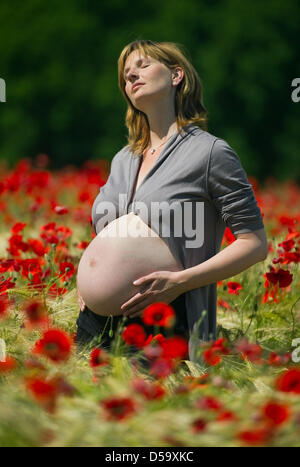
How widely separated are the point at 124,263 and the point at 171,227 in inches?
7.4

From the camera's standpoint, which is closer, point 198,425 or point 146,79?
point 198,425

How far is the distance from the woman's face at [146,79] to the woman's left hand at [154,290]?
597 mm

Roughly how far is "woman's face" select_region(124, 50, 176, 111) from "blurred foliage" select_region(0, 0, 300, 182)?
26.1 ft

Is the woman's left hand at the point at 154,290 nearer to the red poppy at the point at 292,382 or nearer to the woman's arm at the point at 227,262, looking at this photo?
the woman's arm at the point at 227,262

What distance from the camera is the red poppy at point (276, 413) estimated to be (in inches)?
46.3

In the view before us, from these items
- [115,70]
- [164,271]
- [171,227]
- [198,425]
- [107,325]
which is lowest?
[198,425]

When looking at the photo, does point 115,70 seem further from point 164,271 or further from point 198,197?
point 164,271

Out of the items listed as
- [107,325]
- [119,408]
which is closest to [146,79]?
[107,325]

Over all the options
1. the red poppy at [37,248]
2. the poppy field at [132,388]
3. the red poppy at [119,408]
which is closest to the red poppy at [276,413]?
the poppy field at [132,388]

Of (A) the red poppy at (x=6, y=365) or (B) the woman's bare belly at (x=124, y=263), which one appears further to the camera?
(B) the woman's bare belly at (x=124, y=263)

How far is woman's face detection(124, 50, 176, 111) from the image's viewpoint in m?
2.02

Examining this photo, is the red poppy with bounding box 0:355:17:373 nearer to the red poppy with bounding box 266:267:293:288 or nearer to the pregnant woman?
the pregnant woman

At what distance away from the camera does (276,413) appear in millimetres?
1178

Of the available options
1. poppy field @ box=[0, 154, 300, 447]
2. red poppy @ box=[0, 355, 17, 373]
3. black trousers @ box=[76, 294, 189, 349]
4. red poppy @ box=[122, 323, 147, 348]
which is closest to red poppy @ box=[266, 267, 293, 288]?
poppy field @ box=[0, 154, 300, 447]
